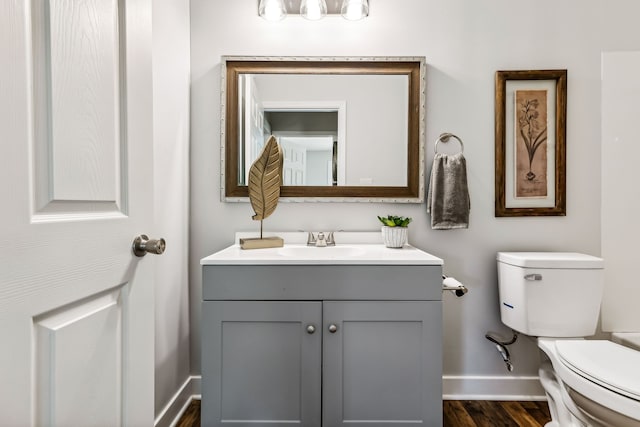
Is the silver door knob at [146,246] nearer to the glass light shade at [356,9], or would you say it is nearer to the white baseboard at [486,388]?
the white baseboard at [486,388]

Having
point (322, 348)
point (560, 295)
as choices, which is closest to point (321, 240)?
point (322, 348)

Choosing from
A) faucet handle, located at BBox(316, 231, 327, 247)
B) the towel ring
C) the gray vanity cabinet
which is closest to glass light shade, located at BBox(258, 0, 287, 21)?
the towel ring

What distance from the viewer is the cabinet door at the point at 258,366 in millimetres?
1325

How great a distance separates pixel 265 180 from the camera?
167 centimetres

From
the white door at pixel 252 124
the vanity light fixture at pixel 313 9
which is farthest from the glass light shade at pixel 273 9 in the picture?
the white door at pixel 252 124

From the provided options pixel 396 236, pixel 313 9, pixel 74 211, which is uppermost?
pixel 313 9

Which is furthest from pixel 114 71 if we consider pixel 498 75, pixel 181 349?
pixel 498 75

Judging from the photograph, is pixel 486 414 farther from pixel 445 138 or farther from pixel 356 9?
pixel 356 9

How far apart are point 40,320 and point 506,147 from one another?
1.95 m

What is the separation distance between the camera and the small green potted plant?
1677 millimetres

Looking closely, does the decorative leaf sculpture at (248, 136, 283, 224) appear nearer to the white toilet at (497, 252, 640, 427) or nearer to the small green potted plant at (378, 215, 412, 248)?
the small green potted plant at (378, 215, 412, 248)

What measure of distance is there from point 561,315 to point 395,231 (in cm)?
83

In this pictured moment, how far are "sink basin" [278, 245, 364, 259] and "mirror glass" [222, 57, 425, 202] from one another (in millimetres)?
276

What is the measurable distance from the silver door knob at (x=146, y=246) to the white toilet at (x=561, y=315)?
1418 mm
